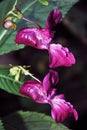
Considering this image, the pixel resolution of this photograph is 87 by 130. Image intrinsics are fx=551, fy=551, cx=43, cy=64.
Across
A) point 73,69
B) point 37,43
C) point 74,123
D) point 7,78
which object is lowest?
point 74,123

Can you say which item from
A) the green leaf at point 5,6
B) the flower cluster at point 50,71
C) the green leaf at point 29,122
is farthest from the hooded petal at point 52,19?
the green leaf at point 29,122

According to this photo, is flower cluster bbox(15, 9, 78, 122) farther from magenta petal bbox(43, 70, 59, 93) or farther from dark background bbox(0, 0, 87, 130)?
dark background bbox(0, 0, 87, 130)

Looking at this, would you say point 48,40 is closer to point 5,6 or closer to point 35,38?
point 35,38

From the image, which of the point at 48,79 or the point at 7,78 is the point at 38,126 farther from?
the point at 48,79

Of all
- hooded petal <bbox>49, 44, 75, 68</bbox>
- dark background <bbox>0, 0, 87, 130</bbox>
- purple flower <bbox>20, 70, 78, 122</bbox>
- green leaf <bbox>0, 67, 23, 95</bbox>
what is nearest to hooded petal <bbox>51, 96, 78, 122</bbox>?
purple flower <bbox>20, 70, 78, 122</bbox>

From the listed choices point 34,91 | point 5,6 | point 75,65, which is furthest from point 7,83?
point 75,65

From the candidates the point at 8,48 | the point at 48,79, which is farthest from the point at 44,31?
the point at 8,48

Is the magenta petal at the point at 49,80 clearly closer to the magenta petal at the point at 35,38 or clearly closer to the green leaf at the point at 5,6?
the magenta petal at the point at 35,38

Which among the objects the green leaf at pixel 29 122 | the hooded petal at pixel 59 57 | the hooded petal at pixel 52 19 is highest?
the hooded petal at pixel 52 19
